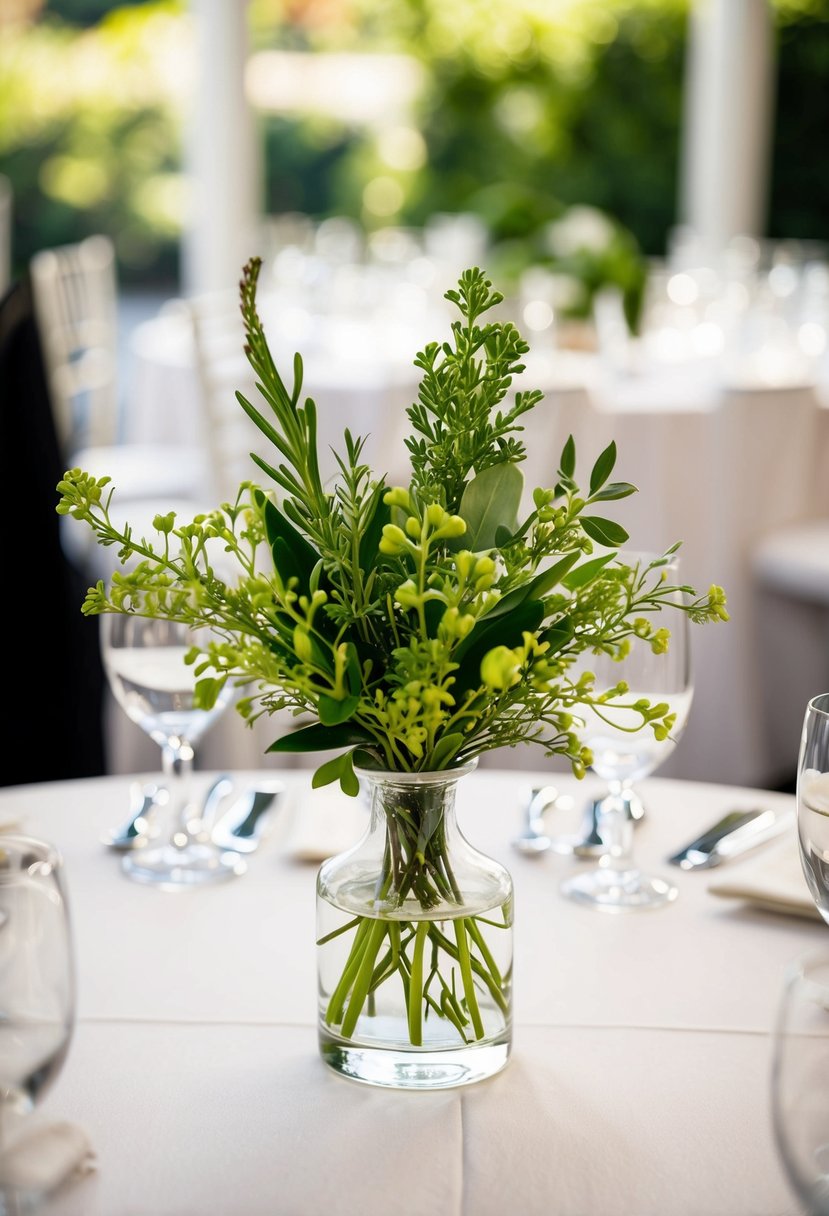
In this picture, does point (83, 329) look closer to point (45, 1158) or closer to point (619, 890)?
point (619, 890)

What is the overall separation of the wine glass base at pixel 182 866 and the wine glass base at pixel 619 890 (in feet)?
0.92

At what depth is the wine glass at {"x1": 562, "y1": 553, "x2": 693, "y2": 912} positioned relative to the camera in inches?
45.3

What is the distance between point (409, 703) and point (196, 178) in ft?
16.7

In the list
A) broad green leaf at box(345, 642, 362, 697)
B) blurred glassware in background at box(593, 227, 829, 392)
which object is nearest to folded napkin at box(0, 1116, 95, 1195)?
broad green leaf at box(345, 642, 362, 697)

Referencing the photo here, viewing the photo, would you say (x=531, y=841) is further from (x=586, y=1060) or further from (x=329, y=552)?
(x=329, y=552)

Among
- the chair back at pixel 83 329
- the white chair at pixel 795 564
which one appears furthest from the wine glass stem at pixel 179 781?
the chair back at pixel 83 329

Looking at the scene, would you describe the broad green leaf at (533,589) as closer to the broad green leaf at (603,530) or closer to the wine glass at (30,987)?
the broad green leaf at (603,530)

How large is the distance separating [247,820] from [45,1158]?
1.86ft

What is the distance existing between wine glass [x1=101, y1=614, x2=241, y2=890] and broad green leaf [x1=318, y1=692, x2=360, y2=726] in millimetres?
425

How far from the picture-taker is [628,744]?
117cm

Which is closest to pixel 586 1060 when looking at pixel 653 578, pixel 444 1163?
pixel 444 1163

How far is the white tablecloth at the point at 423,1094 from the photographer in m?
0.79

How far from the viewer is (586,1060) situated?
930 millimetres

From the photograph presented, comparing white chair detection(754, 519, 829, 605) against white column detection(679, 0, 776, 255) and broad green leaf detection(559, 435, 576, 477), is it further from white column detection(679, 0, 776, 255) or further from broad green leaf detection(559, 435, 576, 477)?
white column detection(679, 0, 776, 255)
